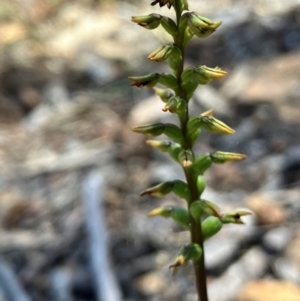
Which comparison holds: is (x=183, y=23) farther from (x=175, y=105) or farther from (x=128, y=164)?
(x=128, y=164)

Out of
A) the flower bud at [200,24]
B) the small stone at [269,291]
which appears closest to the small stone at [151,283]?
the small stone at [269,291]

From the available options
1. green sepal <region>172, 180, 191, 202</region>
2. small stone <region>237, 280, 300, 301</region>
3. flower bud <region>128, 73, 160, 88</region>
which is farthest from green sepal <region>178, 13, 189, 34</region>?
small stone <region>237, 280, 300, 301</region>

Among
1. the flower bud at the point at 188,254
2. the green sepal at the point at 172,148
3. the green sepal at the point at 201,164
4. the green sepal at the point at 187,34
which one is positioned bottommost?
the flower bud at the point at 188,254

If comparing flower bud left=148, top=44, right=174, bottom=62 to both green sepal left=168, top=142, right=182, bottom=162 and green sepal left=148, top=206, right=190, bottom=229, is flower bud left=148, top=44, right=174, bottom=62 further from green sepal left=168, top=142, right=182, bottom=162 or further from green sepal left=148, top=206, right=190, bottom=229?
green sepal left=148, top=206, right=190, bottom=229

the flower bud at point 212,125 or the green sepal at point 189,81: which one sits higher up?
the green sepal at point 189,81

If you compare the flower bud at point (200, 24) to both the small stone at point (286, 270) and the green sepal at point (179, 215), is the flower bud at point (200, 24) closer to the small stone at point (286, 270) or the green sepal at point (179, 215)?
the green sepal at point (179, 215)

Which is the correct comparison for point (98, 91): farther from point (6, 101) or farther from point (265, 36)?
point (265, 36)

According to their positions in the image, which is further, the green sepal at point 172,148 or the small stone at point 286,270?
the small stone at point 286,270

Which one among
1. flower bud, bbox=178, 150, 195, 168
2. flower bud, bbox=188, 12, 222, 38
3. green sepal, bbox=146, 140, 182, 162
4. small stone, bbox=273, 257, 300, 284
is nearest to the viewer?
flower bud, bbox=188, 12, 222, 38

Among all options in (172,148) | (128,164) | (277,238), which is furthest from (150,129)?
(128,164)
